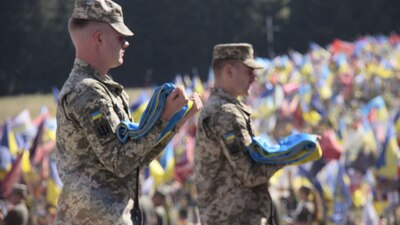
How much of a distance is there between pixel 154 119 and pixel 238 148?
121cm

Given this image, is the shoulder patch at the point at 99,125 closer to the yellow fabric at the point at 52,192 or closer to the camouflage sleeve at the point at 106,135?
the camouflage sleeve at the point at 106,135

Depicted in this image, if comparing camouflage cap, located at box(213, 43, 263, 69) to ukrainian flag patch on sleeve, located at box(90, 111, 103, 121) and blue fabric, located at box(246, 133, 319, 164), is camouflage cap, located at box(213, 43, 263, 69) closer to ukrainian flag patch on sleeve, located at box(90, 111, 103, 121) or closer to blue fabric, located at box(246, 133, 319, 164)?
blue fabric, located at box(246, 133, 319, 164)

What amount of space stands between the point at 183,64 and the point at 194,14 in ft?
9.87

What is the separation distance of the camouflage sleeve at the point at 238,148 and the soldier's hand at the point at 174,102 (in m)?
1.16

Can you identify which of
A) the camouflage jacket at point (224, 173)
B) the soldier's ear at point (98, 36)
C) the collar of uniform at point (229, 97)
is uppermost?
the soldier's ear at point (98, 36)

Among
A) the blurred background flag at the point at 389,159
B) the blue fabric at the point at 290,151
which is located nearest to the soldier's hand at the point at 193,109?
the blue fabric at the point at 290,151

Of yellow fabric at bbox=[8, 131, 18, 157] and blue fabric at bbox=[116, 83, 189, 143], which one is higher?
blue fabric at bbox=[116, 83, 189, 143]

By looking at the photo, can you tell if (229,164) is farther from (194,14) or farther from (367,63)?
(194,14)

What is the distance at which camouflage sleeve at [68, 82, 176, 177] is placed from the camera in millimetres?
2912

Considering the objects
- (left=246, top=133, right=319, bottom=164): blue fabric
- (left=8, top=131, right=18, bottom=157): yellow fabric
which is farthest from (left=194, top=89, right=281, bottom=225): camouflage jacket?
(left=8, top=131, right=18, bottom=157): yellow fabric

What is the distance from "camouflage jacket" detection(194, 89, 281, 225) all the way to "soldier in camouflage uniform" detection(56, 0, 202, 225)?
1082 millimetres

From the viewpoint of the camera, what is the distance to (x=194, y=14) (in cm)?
4203

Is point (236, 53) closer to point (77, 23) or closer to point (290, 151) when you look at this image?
point (290, 151)

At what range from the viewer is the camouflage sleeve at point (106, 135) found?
2.91 metres
